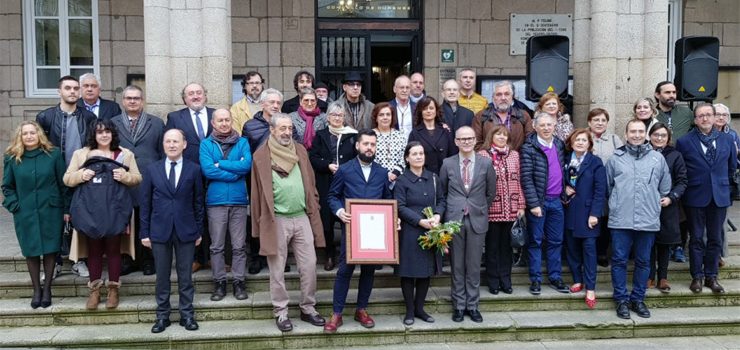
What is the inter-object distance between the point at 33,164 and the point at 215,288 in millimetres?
1997

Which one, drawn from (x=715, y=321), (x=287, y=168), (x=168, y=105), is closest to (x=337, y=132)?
(x=287, y=168)

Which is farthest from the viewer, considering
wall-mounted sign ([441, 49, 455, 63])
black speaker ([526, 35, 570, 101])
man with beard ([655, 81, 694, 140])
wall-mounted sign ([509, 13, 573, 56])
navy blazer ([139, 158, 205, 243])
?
wall-mounted sign ([509, 13, 573, 56])

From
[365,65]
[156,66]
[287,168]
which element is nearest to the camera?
[287,168]

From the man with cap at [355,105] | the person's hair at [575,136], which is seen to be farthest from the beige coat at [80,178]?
the person's hair at [575,136]

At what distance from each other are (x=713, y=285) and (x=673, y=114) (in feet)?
6.25

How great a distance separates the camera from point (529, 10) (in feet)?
37.6

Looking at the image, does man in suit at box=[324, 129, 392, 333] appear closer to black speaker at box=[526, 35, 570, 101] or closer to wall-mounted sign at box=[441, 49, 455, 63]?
black speaker at box=[526, 35, 570, 101]

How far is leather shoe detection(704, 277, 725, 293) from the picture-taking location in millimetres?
6562

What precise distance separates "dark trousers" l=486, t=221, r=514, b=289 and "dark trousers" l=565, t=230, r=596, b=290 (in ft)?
2.00

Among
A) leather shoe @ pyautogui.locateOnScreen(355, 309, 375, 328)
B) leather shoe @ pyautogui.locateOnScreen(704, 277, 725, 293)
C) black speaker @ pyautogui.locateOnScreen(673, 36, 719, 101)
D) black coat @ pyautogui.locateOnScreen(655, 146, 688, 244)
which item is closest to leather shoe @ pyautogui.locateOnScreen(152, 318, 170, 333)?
leather shoe @ pyautogui.locateOnScreen(355, 309, 375, 328)

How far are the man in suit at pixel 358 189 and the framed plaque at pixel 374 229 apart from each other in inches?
4.5

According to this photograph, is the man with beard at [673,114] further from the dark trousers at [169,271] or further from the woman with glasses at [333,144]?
the dark trousers at [169,271]

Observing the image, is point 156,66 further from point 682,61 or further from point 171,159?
point 682,61

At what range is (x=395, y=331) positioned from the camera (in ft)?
Answer: 19.2
